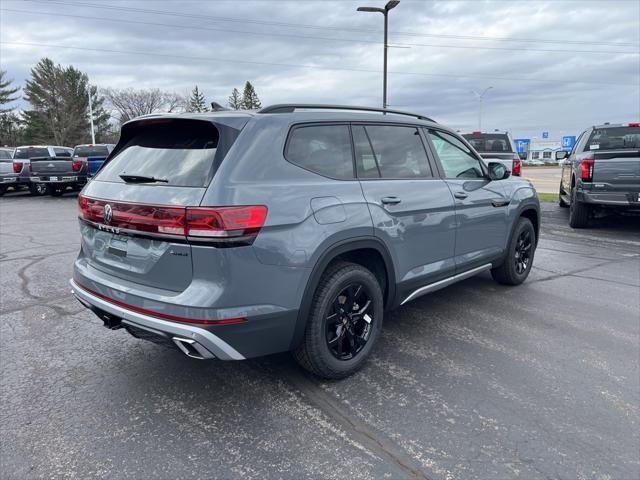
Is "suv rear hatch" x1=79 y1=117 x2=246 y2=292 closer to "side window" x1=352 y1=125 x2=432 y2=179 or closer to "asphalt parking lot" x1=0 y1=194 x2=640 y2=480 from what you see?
"asphalt parking lot" x1=0 y1=194 x2=640 y2=480

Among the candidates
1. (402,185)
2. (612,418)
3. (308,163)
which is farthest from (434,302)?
(308,163)

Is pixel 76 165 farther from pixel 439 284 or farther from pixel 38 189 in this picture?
pixel 439 284

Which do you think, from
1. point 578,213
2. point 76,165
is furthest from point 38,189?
point 578,213

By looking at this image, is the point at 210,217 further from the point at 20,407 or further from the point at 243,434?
the point at 20,407

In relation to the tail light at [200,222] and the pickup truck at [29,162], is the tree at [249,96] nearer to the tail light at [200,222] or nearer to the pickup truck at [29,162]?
the pickup truck at [29,162]

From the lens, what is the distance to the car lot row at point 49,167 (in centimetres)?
1648

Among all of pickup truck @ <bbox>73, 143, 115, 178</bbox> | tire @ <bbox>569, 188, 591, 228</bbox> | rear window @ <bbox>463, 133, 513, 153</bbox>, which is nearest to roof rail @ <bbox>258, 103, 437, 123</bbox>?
tire @ <bbox>569, 188, 591, 228</bbox>

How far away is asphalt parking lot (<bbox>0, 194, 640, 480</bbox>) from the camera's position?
7.68ft

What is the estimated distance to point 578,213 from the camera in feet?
29.4

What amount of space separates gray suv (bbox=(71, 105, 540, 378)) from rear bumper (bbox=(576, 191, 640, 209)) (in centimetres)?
549

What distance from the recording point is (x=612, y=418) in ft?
8.98

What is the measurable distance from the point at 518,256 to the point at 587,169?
3876mm

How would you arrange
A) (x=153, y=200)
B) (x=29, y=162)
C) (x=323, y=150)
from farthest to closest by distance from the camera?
(x=29, y=162)
(x=323, y=150)
(x=153, y=200)

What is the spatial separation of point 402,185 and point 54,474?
2744 mm
